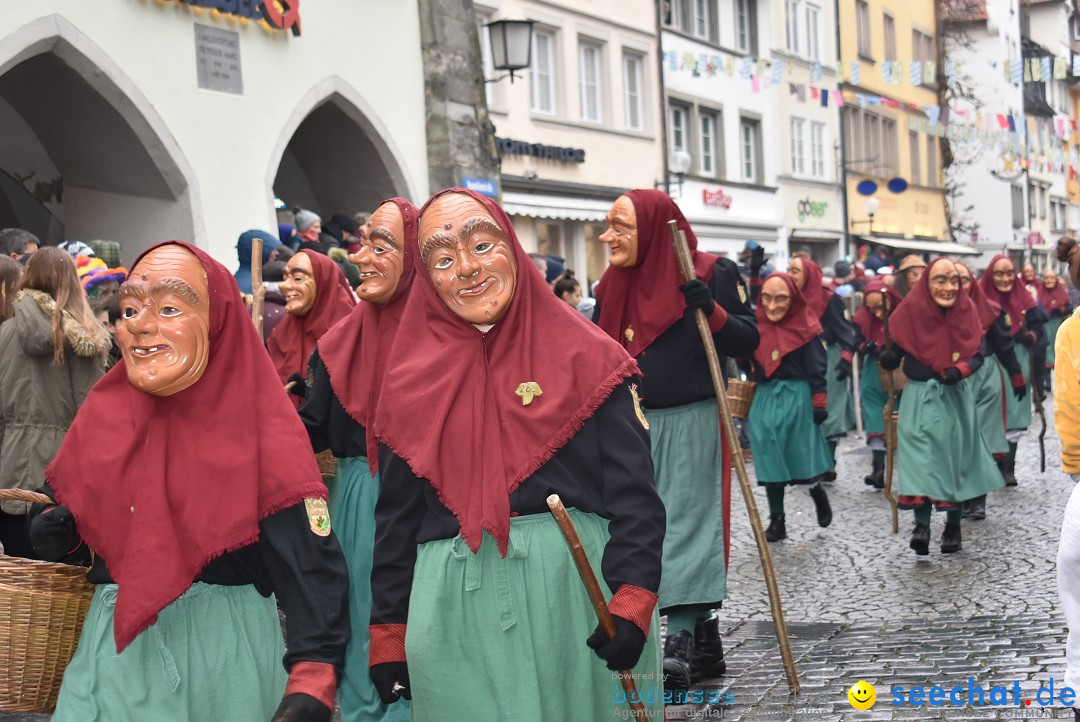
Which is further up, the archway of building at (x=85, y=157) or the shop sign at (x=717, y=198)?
the shop sign at (x=717, y=198)

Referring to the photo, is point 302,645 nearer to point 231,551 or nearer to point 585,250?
point 231,551

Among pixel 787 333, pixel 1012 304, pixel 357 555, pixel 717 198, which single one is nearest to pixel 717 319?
pixel 357 555

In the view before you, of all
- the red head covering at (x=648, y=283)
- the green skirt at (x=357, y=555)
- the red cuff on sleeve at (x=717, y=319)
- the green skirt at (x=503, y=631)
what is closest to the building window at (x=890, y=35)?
the red cuff on sleeve at (x=717, y=319)

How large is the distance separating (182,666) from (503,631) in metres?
0.76

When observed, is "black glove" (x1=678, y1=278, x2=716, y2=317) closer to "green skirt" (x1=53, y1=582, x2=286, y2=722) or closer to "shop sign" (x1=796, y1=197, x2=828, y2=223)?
"green skirt" (x1=53, y1=582, x2=286, y2=722)

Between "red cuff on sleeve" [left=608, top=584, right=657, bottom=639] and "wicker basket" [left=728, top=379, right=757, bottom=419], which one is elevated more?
"wicker basket" [left=728, top=379, right=757, bottom=419]

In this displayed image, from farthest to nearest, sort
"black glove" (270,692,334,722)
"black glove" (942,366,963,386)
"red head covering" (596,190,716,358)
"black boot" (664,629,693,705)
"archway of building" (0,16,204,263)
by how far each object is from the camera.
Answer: "archway of building" (0,16,204,263) < "black glove" (942,366,963,386) < "red head covering" (596,190,716,358) < "black boot" (664,629,693,705) < "black glove" (270,692,334,722)

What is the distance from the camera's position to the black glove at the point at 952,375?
9.06 metres

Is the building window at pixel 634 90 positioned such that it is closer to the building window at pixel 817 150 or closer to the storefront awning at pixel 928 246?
the building window at pixel 817 150

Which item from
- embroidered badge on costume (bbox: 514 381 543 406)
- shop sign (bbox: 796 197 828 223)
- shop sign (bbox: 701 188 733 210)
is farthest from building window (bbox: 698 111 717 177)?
embroidered badge on costume (bbox: 514 381 543 406)

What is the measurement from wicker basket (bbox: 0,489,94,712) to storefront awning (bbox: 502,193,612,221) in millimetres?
17115

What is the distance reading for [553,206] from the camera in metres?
22.4

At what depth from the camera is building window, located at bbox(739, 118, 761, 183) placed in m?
31.4

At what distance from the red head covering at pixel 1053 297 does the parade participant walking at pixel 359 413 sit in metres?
17.8
